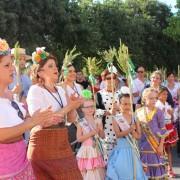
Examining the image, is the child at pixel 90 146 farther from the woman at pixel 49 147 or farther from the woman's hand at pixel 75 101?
the woman's hand at pixel 75 101

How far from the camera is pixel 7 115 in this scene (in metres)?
3.78

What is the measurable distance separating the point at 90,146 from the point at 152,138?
101 centimetres

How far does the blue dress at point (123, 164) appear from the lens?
252 inches

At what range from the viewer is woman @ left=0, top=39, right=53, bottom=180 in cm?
368

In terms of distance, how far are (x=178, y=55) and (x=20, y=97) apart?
3976 cm

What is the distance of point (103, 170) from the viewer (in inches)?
264

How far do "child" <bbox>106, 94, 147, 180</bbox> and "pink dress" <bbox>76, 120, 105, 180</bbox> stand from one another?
163mm

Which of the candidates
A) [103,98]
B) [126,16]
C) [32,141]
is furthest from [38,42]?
[32,141]

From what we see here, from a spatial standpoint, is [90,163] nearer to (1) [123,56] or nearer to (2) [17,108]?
(1) [123,56]

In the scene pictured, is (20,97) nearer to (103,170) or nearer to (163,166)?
(103,170)

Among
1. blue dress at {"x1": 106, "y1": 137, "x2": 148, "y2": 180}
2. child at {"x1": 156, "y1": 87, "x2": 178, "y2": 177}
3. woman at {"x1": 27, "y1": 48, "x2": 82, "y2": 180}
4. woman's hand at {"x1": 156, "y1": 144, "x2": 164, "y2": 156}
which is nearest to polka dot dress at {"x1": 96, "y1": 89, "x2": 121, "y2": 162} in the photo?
blue dress at {"x1": 106, "y1": 137, "x2": 148, "y2": 180}

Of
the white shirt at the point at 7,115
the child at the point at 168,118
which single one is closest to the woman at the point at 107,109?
the child at the point at 168,118

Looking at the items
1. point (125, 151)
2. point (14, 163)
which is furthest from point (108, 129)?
point (14, 163)

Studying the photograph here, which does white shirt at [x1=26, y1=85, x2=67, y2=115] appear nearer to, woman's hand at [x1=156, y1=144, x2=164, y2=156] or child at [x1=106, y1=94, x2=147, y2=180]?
child at [x1=106, y1=94, x2=147, y2=180]
